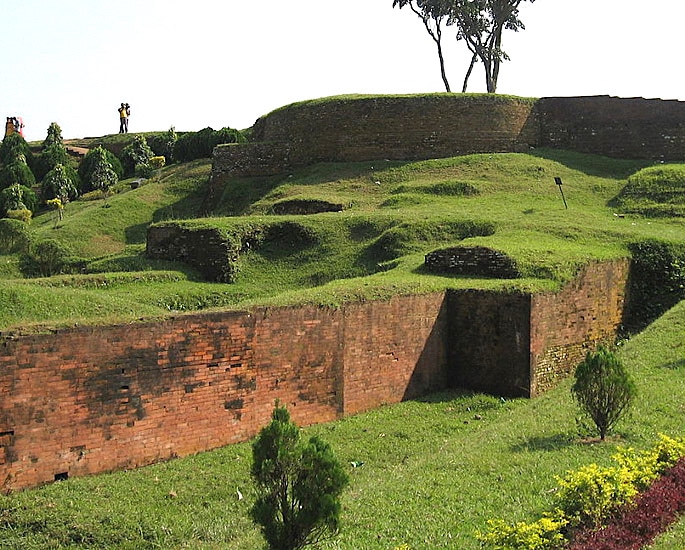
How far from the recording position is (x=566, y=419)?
23.6 feet

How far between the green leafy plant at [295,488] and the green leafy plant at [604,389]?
307 cm

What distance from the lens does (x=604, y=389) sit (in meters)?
6.30

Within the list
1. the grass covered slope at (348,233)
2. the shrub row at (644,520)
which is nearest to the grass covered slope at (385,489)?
the shrub row at (644,520)

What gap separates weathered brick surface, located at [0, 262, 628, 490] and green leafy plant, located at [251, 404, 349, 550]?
2.75m

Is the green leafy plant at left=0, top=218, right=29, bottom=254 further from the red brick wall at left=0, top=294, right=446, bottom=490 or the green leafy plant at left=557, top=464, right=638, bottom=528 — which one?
the green leafy plant at left=557, top=464, right=638, bottom=528

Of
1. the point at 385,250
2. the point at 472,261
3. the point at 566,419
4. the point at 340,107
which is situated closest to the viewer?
the point at 566,419

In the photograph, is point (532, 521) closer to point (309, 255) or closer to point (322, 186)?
point (309, 255)

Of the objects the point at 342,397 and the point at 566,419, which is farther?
the point at 342,397

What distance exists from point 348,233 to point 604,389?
8.65 meters

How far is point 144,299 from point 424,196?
8136mm

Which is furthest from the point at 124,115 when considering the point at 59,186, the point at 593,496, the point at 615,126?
the point at 593,496

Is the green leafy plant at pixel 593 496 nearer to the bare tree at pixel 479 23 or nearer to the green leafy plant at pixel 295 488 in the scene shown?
the green leafy plant at pixel 295 488

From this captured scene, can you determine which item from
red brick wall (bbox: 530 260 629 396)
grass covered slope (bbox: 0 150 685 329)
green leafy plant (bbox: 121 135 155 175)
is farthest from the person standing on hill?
red brick wall (bbox: 530 260 629 396)

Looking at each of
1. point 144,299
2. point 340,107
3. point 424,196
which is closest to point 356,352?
point 144,299
